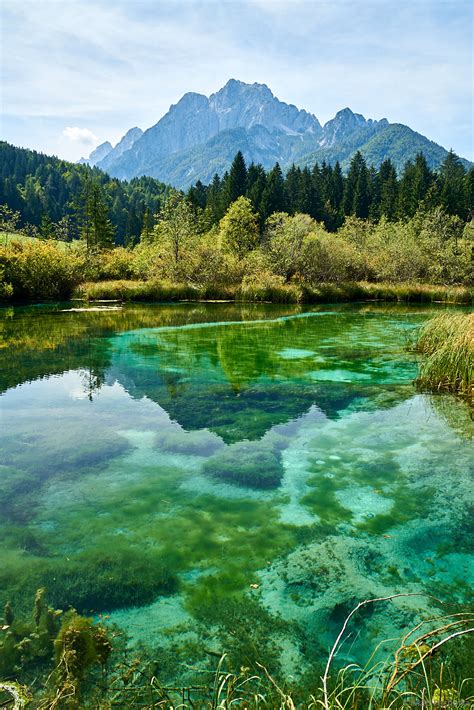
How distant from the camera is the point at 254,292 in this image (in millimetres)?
38531

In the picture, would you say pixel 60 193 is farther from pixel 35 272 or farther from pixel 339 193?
pixel 35 272

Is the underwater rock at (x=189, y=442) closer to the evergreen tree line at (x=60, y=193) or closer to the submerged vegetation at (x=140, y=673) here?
the submerged vegetation at (x=140, y=673)

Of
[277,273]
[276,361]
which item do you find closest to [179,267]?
[277,273]

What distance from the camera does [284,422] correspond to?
980cm

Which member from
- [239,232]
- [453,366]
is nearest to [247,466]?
[453,366]

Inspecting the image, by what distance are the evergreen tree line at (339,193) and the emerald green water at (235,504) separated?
59.5m

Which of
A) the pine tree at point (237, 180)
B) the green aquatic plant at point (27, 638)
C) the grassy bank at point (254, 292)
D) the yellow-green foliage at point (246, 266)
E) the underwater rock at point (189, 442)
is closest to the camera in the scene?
the green aquatic plant at point (27, 638)

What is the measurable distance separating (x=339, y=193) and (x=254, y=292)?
58.2 m

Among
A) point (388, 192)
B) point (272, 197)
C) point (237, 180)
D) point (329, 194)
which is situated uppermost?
point (237, 180)

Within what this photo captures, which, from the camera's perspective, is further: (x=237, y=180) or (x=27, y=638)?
(x=237, y=180)

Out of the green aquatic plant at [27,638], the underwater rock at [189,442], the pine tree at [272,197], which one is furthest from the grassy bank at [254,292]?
the green aquatic plant at [27,638]

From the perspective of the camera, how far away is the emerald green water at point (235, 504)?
172 inches

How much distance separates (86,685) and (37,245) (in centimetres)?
3833

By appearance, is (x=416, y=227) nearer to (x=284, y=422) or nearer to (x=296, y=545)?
(x=284, y=422)
